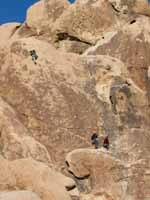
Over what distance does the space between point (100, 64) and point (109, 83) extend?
156 cm

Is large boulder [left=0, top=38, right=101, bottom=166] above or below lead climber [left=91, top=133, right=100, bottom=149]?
above

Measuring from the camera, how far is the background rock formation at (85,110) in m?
31.9

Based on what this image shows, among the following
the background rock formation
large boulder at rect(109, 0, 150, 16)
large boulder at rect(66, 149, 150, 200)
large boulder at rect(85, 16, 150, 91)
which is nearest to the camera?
large boulder at rect(66, 149, 150, 200)

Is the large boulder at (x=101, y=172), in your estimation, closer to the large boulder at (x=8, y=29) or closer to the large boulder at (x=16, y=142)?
the large boulder at (x=16, y=142)

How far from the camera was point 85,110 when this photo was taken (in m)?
36.5

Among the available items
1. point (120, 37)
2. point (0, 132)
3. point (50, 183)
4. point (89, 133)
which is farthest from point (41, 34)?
point (50, 183)

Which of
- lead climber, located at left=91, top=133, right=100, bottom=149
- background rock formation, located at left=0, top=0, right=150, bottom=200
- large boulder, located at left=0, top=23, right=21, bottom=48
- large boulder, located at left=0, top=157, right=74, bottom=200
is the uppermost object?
large boulder, located at left=0, top=157, right=74, bottom=200

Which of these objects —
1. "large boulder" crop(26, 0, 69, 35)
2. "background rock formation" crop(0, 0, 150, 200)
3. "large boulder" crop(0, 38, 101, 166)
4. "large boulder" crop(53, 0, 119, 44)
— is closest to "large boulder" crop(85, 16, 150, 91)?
"background rock formation" crop(0, 0, 150, 200)

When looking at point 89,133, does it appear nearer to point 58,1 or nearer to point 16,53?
point 16,53

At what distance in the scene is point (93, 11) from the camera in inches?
1895

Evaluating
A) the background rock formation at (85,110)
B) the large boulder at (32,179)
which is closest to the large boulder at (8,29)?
the background rock formation at (85,110)

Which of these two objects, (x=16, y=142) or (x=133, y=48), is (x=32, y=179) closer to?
(x=16, y=142)

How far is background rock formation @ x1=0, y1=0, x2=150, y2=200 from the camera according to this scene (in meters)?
31.9

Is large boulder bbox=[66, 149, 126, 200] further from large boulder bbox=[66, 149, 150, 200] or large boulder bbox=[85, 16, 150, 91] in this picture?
large boulder bbox=[85, 16, 150, 91]
